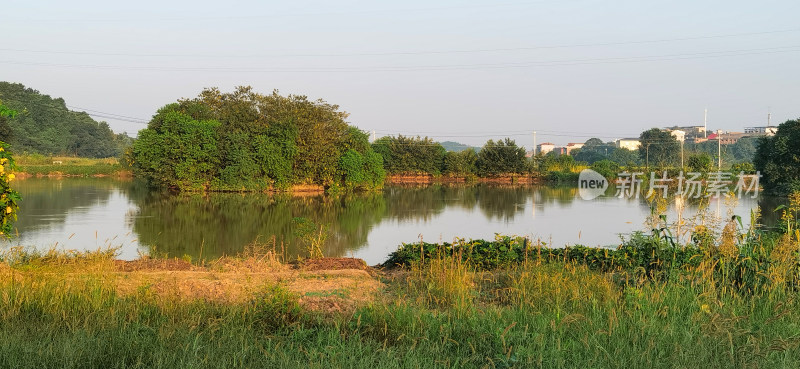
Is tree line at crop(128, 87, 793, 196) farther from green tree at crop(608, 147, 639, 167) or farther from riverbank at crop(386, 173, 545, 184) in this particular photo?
green tree at crop(608, 147, 639, 167)

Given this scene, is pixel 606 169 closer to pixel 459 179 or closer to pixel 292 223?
pixel 459 179

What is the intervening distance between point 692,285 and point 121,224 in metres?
17.3

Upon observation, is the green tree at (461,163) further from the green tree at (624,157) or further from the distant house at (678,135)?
the green tree at (624,157)

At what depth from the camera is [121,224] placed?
60.2 feet

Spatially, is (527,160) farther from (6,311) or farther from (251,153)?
(6,311)

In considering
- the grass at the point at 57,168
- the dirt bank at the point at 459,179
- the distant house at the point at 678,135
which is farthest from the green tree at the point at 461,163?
the distant house at the point at 678,135

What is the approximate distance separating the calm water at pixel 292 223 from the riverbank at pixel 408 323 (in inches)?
158

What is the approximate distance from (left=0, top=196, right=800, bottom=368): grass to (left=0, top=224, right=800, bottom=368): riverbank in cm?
2

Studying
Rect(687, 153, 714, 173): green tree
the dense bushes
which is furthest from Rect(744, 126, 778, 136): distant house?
the dense bushes

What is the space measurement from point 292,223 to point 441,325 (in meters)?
15.0

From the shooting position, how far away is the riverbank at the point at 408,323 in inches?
145

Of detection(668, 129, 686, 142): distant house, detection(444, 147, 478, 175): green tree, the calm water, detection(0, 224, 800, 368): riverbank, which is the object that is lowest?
the calm water

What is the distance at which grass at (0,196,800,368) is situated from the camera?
368 cm

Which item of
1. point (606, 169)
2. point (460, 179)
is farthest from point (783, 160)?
point (460, 179)
